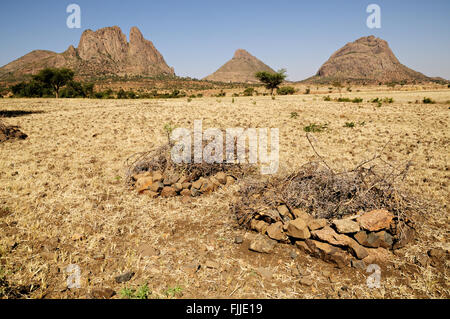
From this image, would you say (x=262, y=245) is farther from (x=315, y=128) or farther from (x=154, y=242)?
(x=315, y=128)

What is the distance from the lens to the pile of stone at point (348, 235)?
3.61 meters

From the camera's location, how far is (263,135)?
11977 mm

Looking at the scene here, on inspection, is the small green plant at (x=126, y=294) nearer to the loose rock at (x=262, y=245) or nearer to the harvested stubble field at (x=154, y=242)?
the harvested stubble field at (x=154, y=242)

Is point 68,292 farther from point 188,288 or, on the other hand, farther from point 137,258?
point 188,288

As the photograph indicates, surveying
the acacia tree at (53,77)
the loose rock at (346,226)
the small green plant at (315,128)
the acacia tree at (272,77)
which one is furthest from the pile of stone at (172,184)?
the acacia tree at (53,77)

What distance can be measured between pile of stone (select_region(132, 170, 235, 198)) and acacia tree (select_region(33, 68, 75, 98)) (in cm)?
5238

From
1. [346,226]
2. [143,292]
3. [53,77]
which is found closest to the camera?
[143,292]

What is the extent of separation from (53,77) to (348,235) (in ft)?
191

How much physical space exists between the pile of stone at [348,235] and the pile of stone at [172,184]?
2.21 m

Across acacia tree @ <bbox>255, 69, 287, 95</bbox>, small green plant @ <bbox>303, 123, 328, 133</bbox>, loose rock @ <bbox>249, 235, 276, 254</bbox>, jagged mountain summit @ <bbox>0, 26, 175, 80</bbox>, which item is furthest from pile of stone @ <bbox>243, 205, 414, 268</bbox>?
jagged mountain summit @ <bbox>0, 26, 175, 80</bbox>

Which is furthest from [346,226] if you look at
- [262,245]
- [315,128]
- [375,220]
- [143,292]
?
[315,128]

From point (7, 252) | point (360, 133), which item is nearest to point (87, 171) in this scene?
point (7, 252)

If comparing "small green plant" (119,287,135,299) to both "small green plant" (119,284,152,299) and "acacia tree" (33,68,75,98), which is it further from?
"acacia tree" (33,68,75,98)

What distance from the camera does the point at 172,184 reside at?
5938mm
